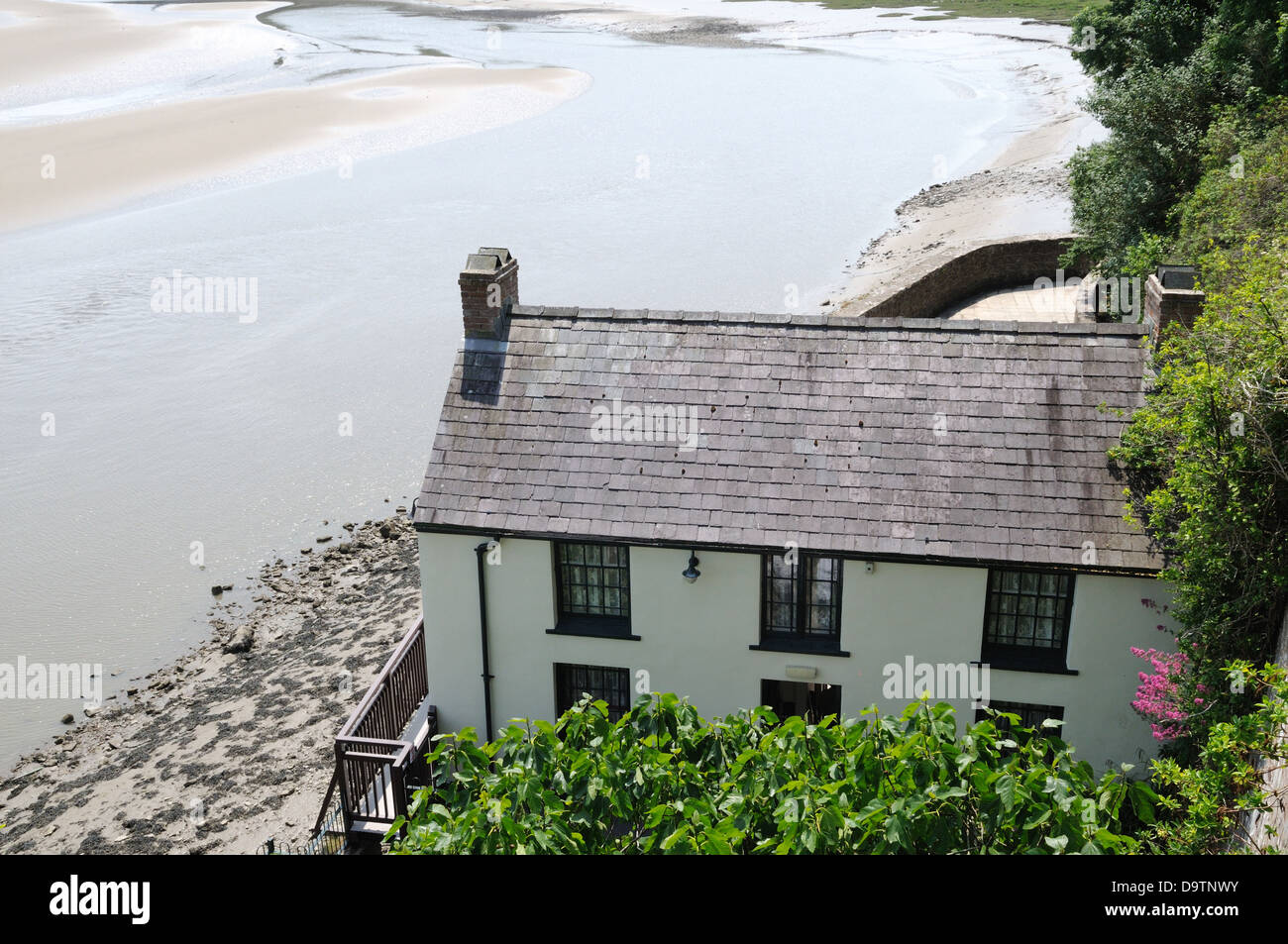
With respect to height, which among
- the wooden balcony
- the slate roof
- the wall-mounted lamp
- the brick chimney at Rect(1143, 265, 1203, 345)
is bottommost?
the wooden balcony

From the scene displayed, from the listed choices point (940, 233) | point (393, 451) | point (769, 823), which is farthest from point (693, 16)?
point (769, 823)

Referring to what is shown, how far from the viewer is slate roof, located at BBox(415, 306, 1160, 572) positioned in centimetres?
1290

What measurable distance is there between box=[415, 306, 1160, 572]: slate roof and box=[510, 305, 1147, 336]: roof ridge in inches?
1.2

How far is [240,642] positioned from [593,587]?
32.0 ft

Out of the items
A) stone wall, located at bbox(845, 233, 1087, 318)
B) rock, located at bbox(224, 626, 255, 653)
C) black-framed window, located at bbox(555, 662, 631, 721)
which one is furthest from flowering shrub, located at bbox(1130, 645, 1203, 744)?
stone wall, located at bbox(845, 233, 1087, 318)

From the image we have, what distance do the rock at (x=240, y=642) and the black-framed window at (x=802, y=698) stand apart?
11.1 meters

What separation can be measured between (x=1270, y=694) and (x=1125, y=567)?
114 inches

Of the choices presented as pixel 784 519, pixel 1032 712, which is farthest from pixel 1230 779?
pixel 784 519

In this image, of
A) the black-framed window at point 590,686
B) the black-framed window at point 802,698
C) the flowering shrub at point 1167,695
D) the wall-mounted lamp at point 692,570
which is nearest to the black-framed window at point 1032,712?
the flowering shrub at point 1167,695

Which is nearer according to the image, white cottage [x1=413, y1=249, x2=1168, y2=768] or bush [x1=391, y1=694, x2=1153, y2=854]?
bush [x1=391, y1=694, x2=1153, y2=854]

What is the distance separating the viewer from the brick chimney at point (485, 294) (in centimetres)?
1473

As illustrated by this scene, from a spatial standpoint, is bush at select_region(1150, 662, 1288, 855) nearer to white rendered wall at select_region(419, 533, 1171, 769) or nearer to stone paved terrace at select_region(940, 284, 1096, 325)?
white rendered wall at select_region(419, 533, 1171, 769)

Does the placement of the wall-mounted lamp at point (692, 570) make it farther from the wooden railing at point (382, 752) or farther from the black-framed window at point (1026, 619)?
the wooden railing at point (382, 752)
